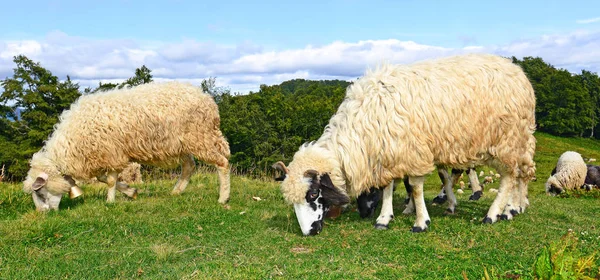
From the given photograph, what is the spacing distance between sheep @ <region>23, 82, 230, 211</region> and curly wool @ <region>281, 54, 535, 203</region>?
11.0 ft

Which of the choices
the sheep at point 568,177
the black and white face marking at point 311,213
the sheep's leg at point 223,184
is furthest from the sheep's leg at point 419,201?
the sheep at point 568,177

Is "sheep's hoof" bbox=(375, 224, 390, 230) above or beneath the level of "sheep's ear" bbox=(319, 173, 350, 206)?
beneath

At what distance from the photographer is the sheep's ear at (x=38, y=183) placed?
9.37m

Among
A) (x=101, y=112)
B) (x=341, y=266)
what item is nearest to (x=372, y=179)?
(x=341, y=266)

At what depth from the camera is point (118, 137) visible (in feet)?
32.5

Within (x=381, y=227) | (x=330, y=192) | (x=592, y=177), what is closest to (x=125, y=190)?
(x=330, y=192)

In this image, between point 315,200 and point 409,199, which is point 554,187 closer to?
point 409,199

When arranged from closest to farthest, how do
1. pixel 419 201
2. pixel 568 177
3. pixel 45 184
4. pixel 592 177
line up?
pixel 419 201 < pixel 45 184 < pixel 568 177 < pixel 592 177

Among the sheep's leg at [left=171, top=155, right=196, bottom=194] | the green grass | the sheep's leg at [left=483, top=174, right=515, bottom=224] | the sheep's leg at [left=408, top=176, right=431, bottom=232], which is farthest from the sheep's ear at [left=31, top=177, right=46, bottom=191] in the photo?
the sheep's leg at [left=483, top=174, right=515, bottom=224]

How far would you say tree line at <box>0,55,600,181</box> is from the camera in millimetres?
41375

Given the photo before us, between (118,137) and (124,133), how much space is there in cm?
15

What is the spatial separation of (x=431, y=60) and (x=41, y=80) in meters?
44.2

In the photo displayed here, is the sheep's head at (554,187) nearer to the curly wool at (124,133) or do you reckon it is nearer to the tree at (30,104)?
the curly wool at (124,133)

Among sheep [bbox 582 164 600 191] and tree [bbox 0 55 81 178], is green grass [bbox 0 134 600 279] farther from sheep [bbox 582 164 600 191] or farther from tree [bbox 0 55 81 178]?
tree [bbox 0 55 81 178]
